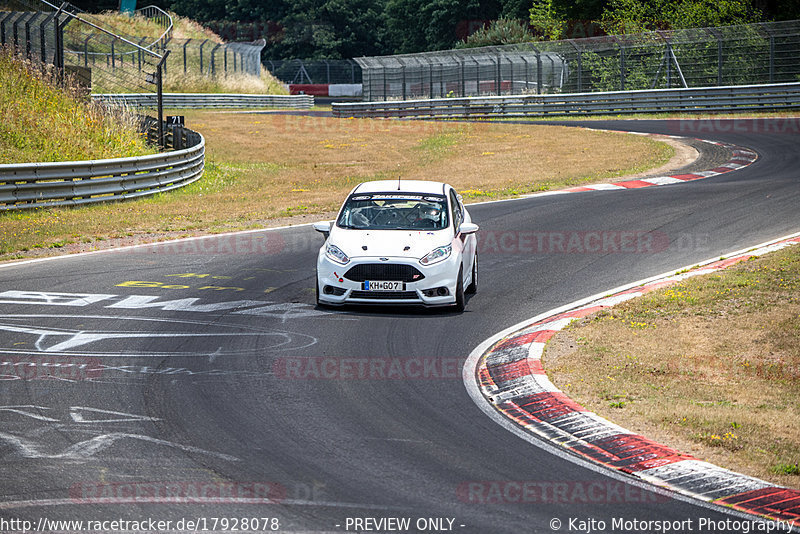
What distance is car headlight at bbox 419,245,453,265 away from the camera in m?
11.8

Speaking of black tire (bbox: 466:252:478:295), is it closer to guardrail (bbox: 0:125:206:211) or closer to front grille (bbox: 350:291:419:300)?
front grille (bbox: 350:291:419:300)

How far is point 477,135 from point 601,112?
7.83 meters

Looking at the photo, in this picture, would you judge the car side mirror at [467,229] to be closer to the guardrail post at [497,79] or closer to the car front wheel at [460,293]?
the car front wheel at [460,293]

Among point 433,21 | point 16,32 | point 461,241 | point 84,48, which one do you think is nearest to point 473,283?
point 461,241

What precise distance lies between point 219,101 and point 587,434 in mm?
57933

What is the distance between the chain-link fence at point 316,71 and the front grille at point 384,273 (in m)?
77.3

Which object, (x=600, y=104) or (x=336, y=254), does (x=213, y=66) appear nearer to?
(x=600, y=104)

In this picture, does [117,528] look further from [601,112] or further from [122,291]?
[601,112]

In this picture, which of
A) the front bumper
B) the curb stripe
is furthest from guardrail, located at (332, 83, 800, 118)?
the curb stripe

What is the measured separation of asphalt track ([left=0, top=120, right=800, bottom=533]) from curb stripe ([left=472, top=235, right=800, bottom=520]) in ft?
0.83

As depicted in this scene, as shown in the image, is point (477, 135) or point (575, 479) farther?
point (477, 135)

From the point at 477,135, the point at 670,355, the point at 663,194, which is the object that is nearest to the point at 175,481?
the point at 670,355

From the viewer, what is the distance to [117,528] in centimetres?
552

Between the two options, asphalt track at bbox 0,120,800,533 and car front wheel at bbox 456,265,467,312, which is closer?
asphalt track at bbox 0,120,800,533
